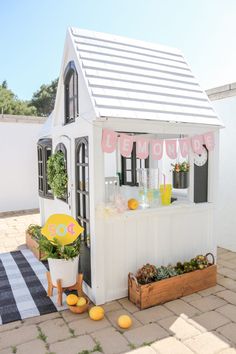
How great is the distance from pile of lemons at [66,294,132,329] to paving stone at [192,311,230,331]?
93cm

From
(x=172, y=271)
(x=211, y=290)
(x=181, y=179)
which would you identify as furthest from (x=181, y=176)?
(x=211, y=290)

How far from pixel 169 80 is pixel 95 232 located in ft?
9.98

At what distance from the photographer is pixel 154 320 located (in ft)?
12.2

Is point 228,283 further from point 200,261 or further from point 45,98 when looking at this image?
point 45,98

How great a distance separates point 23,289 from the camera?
15.3ft

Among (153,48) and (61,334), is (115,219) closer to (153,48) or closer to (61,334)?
(61,334)

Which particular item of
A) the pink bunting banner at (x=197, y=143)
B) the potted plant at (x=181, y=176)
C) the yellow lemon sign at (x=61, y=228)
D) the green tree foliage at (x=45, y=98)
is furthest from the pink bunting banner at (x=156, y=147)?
the green tree foliage at (x=45, y=98)

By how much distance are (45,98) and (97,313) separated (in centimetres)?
3395

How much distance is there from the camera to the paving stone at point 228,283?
4.70 m

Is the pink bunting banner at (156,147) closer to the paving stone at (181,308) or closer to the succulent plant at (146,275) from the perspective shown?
the succulent plant at (146,275)

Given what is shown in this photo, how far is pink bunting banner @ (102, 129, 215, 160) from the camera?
405 centimetres

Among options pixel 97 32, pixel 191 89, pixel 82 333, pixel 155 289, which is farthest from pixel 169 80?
pixel 82 333

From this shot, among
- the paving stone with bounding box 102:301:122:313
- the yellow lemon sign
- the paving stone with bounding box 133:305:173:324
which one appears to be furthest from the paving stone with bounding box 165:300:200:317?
the yellow lemon sign

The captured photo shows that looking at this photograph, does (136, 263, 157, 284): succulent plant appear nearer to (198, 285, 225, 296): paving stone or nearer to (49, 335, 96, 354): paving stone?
(198, 285, 225, 296): paving stone
